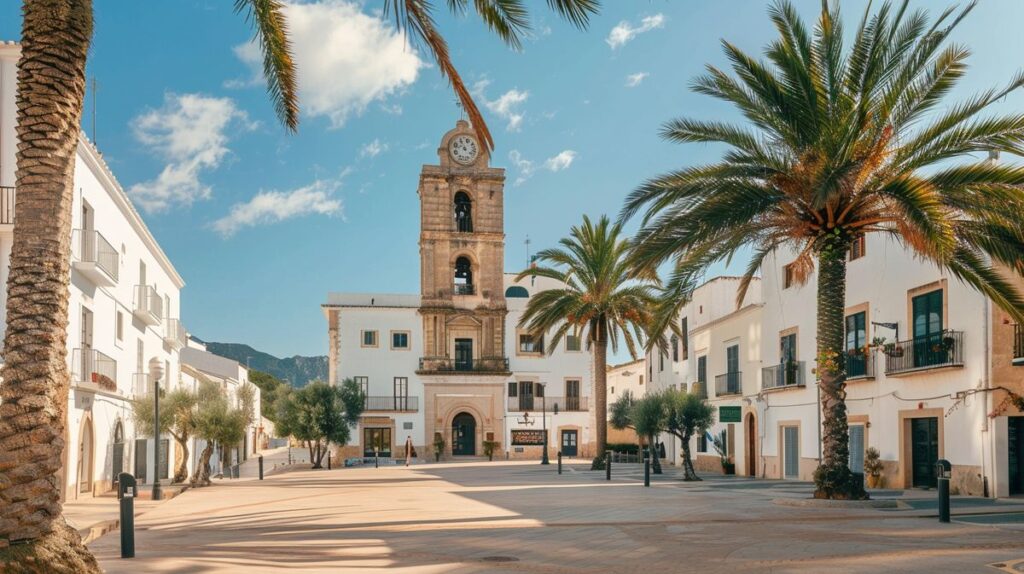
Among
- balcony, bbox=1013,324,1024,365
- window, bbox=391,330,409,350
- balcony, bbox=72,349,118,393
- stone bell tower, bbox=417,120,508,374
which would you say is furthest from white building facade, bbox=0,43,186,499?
stone bell tower, bbox=417,120,508,374

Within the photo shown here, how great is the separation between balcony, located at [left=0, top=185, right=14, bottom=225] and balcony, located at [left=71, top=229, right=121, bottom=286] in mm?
2192

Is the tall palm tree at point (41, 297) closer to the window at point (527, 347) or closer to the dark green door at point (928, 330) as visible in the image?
the dark green door at point (928, 330)

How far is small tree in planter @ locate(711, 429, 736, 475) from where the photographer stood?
36.5 m

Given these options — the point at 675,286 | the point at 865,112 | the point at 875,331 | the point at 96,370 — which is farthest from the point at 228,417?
the point at 865,112

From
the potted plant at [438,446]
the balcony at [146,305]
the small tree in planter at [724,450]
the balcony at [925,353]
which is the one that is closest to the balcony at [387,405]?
the potted plant at [438,446]

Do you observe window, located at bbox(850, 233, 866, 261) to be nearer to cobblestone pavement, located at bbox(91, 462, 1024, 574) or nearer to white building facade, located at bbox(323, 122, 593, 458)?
cobblestone pavement, located at bbox(91, 462, 1024, 574)

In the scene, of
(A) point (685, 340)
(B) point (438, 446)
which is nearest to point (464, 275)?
(B) point (438, 446)

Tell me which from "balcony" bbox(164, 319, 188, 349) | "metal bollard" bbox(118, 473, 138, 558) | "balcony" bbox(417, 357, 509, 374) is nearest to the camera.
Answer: "metal bollard" bbox(118, 473, 138, 558)

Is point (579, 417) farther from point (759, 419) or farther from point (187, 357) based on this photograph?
point (759, 419)

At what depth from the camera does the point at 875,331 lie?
2612cm

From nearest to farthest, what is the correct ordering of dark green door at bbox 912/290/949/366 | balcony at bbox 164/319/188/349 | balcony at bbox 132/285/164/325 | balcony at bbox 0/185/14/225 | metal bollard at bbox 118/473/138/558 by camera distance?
metal bollard at bbox 118/473/138/558 → balcony at bbox 0/185/14/225 → dark green door at bbox 912/290/949/366 → balcony at bbox 132/285/164/325 → balcony at bbox 164/319/188/349

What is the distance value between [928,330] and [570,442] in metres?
40.0

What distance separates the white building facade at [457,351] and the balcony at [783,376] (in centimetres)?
2919

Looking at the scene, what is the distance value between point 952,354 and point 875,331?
13.2ft
